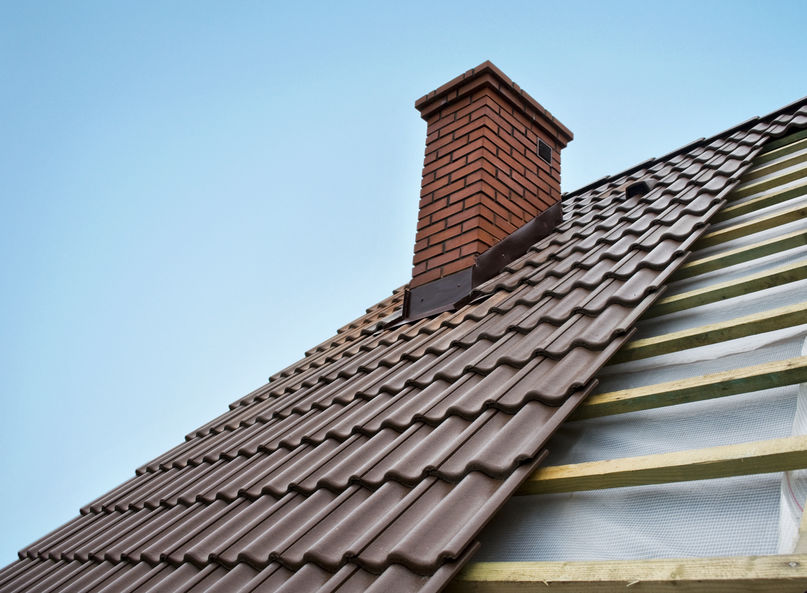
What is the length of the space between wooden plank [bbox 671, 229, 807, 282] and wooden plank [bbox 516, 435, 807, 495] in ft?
3.91

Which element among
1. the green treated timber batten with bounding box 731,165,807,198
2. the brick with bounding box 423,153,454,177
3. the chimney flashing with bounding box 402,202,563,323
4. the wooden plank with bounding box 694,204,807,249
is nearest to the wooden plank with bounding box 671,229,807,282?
the wooden plank with bounding box 694,204,807,249

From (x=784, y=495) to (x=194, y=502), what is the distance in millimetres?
2291

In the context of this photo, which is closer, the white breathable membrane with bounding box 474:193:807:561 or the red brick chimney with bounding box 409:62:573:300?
the white breathable membrane with bounding box 474:193:807:561

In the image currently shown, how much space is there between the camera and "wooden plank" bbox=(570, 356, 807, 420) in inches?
62.1

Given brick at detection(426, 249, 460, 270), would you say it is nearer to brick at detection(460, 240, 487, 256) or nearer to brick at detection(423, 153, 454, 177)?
brick at detection(460, 240, 487, 256)

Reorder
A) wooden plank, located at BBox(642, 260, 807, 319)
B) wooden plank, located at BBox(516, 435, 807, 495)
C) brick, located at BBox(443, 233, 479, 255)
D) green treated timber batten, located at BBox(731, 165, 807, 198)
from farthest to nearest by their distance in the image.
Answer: brick, located at BBox(443, 233, 479, 255), green treated timber batten, located at BBox(731, 165, 807, 198), wooden plank, located at BBox(642, 260, 807, 319), wooden plank, located at BBox(516, 435, 807, 495)

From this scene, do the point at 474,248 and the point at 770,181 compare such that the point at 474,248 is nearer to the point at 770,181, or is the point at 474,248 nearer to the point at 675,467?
the point at 770,181

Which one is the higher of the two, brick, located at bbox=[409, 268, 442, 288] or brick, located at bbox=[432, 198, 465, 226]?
brick, located at bbox=[432, 198, 465, 226]

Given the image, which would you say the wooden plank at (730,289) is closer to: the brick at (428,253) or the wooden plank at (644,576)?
the wooden plank at (644,576)

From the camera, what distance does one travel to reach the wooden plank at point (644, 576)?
1044 millimetres

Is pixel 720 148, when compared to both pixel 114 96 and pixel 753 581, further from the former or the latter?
pixel 114 96

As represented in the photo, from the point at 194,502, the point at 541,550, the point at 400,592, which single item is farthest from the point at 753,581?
the point at 194,502

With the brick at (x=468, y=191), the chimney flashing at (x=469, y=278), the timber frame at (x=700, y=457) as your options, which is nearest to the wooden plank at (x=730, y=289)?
the timber frame at (x=700, y=457)

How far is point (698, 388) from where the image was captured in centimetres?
170
